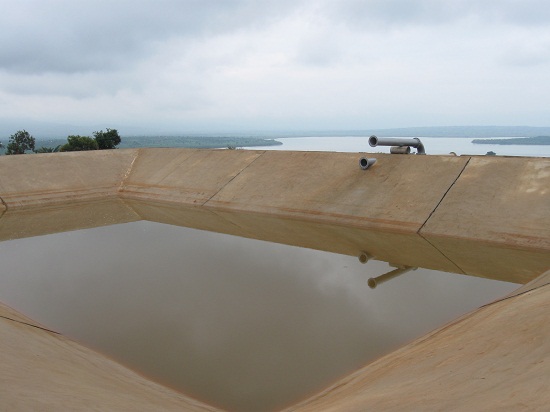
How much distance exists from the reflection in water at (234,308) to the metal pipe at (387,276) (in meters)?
0.19

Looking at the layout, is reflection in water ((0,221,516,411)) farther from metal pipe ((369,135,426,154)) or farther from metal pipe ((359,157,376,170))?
metal pipe ((369,135,426,154))

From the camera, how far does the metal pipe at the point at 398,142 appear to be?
56.8 ft

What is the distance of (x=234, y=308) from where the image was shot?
7930 millimetres

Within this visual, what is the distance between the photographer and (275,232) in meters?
14.2

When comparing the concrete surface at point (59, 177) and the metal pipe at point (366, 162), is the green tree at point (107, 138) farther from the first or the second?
the metal pipe at point (366, 162)

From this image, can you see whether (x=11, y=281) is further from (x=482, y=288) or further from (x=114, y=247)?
(x=482, y=288)

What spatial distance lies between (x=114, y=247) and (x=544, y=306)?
1053cm

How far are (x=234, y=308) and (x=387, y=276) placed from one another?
3.70 m

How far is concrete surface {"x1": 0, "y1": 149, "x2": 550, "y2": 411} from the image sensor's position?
414 centimetres

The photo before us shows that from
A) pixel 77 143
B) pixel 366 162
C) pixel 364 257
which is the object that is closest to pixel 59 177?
pixel 77 143

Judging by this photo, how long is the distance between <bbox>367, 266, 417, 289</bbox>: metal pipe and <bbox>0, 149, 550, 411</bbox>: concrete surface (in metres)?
0.53

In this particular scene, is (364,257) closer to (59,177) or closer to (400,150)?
(400,150)

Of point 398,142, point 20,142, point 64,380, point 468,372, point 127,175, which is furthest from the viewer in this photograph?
point 20,142

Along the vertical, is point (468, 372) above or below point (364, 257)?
A: above
